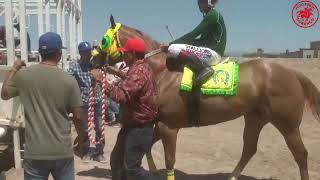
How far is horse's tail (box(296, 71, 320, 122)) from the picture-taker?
578 centimetres

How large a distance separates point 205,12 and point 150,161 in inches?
79.9

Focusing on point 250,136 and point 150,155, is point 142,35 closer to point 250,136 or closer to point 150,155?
point 150,155

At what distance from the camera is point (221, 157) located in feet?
24.9

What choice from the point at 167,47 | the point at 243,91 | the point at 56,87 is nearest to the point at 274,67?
the point at 243,91

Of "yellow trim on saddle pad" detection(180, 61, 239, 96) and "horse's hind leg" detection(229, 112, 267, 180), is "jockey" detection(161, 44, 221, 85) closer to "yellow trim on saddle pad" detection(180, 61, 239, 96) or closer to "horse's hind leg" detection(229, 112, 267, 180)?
"yellow trim on saddle pad" detection(180, 61, 239, 96)

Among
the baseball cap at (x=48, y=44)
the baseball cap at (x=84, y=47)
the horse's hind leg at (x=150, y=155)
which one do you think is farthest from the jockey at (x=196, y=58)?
the baseball cap at (x=48, y=44)

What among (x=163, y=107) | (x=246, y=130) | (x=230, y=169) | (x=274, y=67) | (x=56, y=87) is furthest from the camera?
(x=230, y=169)

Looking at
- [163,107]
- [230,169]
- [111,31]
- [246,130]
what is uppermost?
[111,31]

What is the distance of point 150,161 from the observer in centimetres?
596

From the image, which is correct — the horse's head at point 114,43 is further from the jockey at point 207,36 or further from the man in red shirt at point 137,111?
the man in red shirt at point 137,111

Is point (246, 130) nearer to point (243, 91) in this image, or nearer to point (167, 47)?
point (243, 91)

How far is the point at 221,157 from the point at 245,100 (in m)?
2.34

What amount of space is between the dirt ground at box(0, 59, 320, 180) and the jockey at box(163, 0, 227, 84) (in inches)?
64.5

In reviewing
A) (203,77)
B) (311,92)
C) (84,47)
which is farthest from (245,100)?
(84,47)
